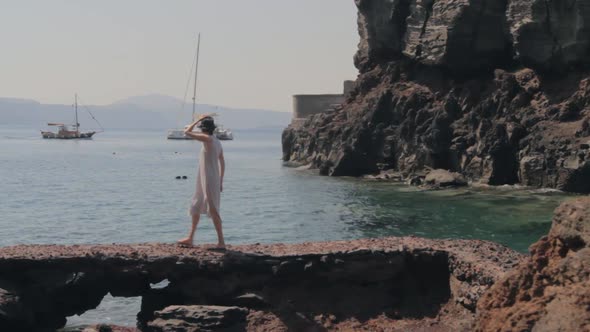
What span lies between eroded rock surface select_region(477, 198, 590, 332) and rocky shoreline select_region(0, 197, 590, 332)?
279 cm

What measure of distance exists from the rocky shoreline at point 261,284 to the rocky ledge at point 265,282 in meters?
0.01

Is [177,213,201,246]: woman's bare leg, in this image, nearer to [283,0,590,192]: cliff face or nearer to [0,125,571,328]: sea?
[0,125,571,328]: sea

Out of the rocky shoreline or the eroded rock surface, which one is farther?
the rocky shoreline

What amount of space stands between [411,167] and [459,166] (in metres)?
4.24

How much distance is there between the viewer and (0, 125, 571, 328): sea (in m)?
27.8

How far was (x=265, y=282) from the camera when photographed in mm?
11016

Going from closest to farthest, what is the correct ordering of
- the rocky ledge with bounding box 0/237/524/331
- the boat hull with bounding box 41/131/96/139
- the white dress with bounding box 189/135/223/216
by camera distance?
the rocky ledge with bounding box 0/237/524/331 → the white dress with bounding box 189/135/223/216 → the boat hull with bounding box 41/131/96/139

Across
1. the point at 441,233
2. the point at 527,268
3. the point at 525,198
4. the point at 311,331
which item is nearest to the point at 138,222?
the point at 441,233

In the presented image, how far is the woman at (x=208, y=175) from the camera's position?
11.2 metres

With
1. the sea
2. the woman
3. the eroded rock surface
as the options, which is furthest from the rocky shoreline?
the eroded rock surface

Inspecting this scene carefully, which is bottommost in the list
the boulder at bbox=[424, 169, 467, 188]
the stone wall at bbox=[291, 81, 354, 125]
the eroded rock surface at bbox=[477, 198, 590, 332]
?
the boulder at bbox=[424, 169, 467, 188]

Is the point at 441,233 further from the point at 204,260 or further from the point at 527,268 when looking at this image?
the point at 527,268

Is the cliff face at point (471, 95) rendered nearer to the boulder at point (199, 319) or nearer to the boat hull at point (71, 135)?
the boulder at point (199, 319)

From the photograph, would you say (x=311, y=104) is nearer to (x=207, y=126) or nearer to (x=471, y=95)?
(x=471, y=95)
